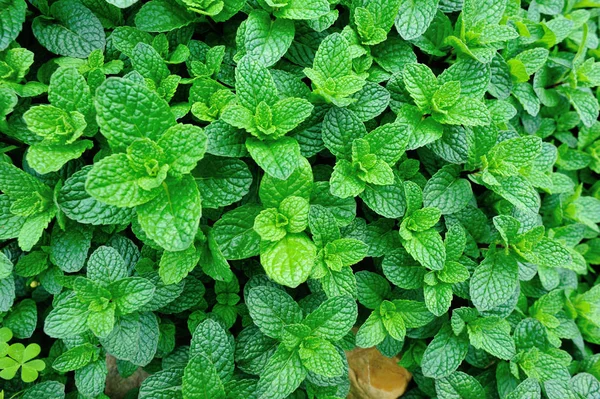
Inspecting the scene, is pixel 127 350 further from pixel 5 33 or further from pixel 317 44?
pixel 317 44

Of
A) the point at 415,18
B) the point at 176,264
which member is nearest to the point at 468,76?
the point at 415,18

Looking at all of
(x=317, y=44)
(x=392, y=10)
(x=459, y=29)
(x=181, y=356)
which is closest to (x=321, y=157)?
A: (x=317, y=44)

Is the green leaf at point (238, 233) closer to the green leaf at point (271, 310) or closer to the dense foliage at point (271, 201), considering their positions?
the dense foliage at point (271, 201)

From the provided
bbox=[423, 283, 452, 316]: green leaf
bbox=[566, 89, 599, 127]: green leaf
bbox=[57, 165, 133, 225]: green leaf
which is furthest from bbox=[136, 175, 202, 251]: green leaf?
bbox=[566, 89, 599, 127]: green leaf

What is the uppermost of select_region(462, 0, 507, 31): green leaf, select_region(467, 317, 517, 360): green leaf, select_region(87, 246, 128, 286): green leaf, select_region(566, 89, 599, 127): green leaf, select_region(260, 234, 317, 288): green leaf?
select_region(462, 0, 507, 31): green leaf

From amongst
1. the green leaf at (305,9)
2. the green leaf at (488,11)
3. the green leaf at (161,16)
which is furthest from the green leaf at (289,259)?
the green leaf at (488,11)

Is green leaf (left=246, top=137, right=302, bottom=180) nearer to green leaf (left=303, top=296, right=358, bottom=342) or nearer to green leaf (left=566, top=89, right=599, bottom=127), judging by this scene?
green leaf (left=303, top=296, right=358, bottom=342)
